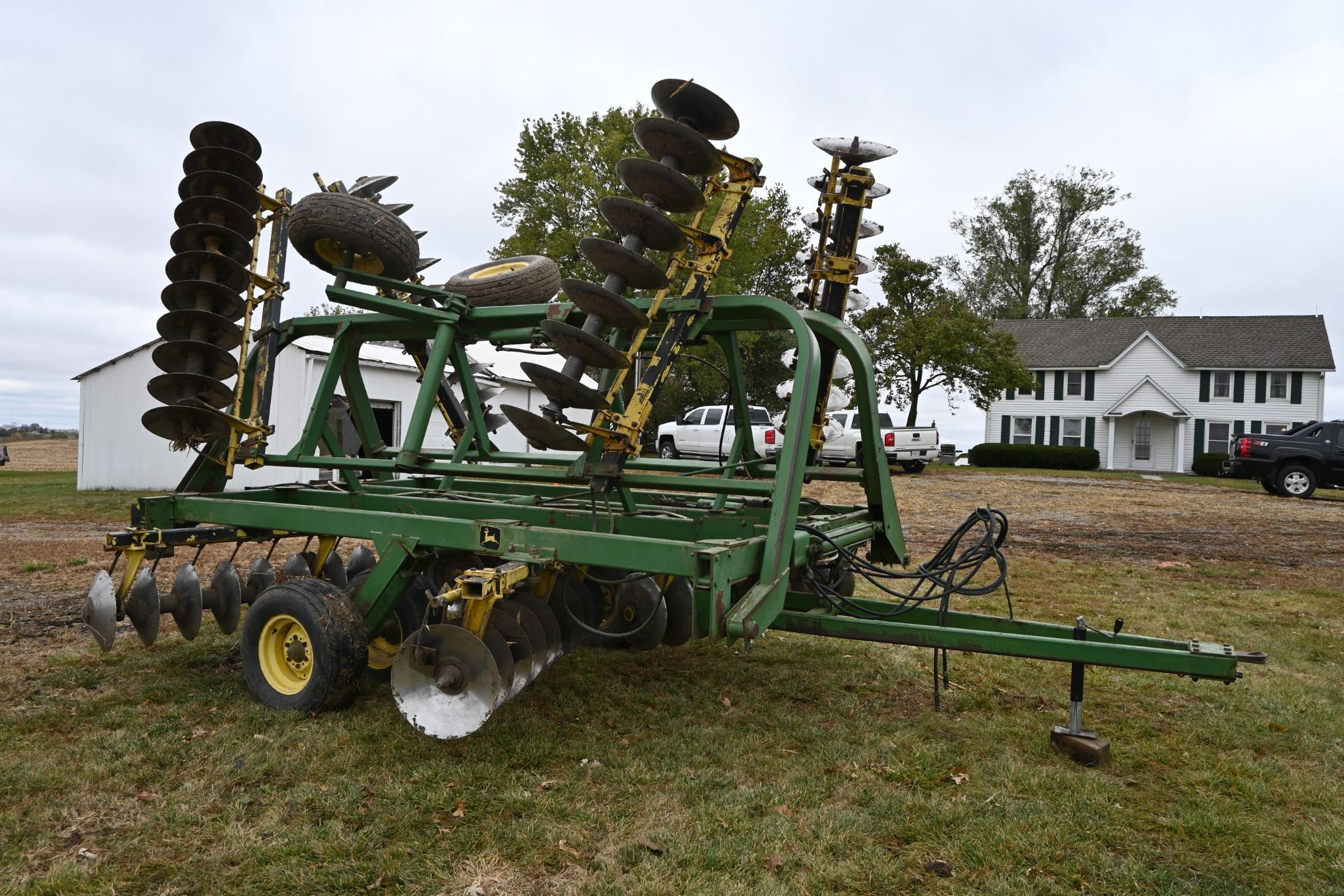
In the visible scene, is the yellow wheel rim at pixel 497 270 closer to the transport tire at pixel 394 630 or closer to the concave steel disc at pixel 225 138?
the concave steel disc at pixel 225 138

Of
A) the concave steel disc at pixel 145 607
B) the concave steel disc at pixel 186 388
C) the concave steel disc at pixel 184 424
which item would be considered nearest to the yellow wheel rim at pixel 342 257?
the concave steel disc at pixel 186 388

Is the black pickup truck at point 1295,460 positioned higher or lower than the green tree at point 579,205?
lower

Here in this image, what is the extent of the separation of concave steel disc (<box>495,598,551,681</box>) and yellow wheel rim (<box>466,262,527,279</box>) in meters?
2.36

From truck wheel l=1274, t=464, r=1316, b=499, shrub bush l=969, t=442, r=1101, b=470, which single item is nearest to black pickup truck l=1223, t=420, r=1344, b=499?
truck wheel l=1274, t=464, r=1316, b=499

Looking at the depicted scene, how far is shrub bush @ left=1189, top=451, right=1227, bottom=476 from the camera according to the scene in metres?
29.3

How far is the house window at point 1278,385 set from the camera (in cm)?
3256

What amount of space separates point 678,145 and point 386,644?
9.70 feet

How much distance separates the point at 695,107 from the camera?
13.6 feet

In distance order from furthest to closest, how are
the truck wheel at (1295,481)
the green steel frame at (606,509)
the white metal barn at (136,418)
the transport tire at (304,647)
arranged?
the truck wheel at (1295,481)
the white metal barn at (136,418)
the transport tire at (304,647)
the green steel frame at (606,509)

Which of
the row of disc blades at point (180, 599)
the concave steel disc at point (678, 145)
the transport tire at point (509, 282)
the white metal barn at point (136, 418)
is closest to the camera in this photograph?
the concave steel disc at point (678, 145)

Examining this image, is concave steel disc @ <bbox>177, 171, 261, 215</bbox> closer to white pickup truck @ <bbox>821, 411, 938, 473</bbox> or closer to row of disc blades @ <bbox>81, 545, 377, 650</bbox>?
row of disc blades @ <bbox>81, 545, 377, 650</bbox>

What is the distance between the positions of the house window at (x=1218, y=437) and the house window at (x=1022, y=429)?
6.07 meters

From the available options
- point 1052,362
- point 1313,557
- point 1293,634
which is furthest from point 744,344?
point 1293,634

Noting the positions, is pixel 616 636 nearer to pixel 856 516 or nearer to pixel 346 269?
pixel 856 516
